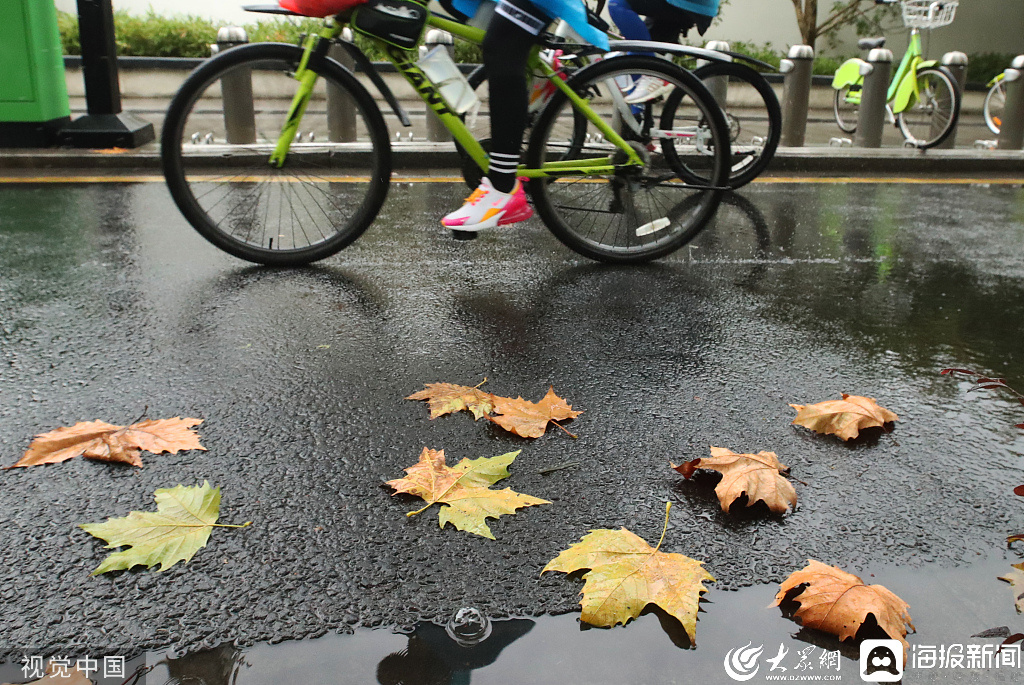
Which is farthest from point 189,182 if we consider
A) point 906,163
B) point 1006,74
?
point 1006,74

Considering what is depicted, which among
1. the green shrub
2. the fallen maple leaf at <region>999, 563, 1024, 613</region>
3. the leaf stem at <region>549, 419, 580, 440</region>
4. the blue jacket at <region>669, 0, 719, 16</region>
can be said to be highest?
the blue jacket at <region>669, 0, 719, 16</region>

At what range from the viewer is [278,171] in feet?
14.0

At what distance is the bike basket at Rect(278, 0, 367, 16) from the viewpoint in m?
3.66

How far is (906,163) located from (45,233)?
666 centimetres

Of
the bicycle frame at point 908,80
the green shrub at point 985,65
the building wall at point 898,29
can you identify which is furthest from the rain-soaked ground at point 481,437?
the green shrub at point 985,65

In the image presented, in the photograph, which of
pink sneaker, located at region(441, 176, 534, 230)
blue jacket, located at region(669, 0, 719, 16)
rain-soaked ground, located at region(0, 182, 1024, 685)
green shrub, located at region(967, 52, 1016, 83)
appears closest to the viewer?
rain-soaked ground, located at region(0, 182, 1024, 685)

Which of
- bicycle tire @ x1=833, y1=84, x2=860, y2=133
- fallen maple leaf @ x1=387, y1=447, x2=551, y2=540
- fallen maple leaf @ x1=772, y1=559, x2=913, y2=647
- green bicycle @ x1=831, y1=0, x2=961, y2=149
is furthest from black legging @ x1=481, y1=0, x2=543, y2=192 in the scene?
bicycle tire @ x1=833, y1=84, x2=860, y2=133

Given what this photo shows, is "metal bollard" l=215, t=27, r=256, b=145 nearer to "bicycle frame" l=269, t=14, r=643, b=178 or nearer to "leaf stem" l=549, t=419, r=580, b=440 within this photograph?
"bicycle frame" l=269, t=14, r=643, b=178

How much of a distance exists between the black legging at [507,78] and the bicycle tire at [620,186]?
172mm

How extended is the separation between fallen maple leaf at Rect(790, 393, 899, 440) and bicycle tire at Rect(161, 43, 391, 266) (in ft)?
7.22

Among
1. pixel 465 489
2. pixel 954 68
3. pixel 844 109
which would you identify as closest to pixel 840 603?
pixel 465 489

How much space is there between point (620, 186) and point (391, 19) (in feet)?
4.28

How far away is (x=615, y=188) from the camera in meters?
4.34

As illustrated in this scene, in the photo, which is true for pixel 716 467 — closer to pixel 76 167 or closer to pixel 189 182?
pixel 189 182
